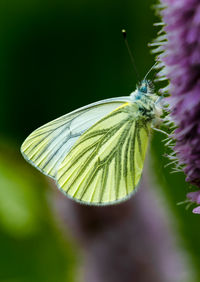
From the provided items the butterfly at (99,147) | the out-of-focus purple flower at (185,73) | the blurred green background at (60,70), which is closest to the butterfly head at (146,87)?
the butterfly at (99,147)

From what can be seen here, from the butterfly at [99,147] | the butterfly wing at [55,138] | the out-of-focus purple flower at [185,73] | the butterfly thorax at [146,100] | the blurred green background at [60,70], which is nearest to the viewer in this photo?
the out-of-focus purple flower at [185,73]

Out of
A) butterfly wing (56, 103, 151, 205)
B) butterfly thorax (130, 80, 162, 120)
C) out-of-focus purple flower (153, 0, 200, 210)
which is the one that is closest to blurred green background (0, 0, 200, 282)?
butterfly wing (56, 103, 151, 205)

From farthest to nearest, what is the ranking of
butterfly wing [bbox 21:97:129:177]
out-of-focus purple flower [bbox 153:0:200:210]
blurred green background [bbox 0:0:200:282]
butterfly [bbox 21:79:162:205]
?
blurred green background [bbox 0:0:200:282] < butterfly wing [bbox 21:97:129:177] < butterfly [bbox 21:79:162:205] < out-of-focus purple flower [bbox 153:0:200:210]

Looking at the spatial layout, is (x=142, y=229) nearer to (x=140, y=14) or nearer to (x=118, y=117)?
(x=118, y=117)

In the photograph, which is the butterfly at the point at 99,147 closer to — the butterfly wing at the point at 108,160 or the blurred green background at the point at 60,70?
the butterfly wing at the point at 108,160

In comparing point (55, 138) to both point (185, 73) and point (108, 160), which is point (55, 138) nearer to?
point (108, 160)

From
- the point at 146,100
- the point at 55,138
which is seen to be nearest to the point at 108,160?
the point at 55,138

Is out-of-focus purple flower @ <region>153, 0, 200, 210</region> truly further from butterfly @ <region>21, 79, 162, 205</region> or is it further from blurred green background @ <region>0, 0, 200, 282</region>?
blurred green background @ <region>0, 0, 200, 282</region>

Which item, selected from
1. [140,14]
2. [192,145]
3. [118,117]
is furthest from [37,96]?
[192,145]
